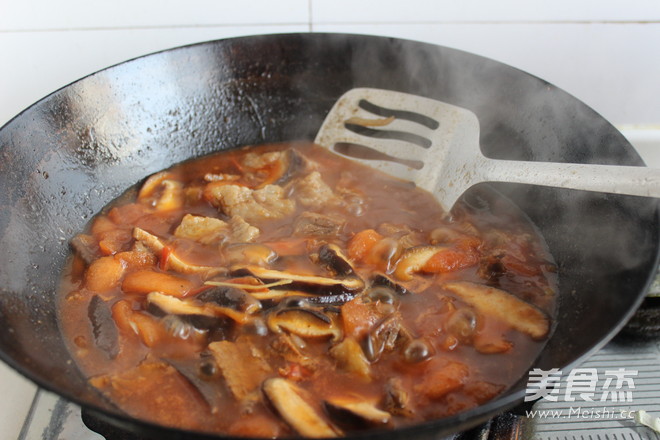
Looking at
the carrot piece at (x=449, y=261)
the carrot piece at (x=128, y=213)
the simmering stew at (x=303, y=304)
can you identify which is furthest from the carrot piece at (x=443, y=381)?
the carrot piece at (x=128, y=213)

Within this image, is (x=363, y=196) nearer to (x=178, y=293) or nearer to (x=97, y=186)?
(x=178, y=293)

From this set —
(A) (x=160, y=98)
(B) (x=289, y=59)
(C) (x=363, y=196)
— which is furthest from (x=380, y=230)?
(A) (x=160, y=98)

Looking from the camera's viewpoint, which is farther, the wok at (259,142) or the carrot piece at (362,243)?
the carrot piece at (362,243)

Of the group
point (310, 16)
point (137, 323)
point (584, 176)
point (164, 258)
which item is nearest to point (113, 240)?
point (164, 258)

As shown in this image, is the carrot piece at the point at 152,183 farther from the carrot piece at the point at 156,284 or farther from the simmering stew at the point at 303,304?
the carrot piece at the point at 156,284

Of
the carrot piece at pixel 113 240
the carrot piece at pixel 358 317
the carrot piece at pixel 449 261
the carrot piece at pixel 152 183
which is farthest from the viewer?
the carrot piece at pixel 152 183

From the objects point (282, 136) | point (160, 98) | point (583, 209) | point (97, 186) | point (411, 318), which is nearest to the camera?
point (411, 318)

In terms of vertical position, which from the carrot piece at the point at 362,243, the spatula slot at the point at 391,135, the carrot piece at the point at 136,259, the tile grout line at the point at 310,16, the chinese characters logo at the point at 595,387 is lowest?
the chinese characters logo at the point at 595,387
